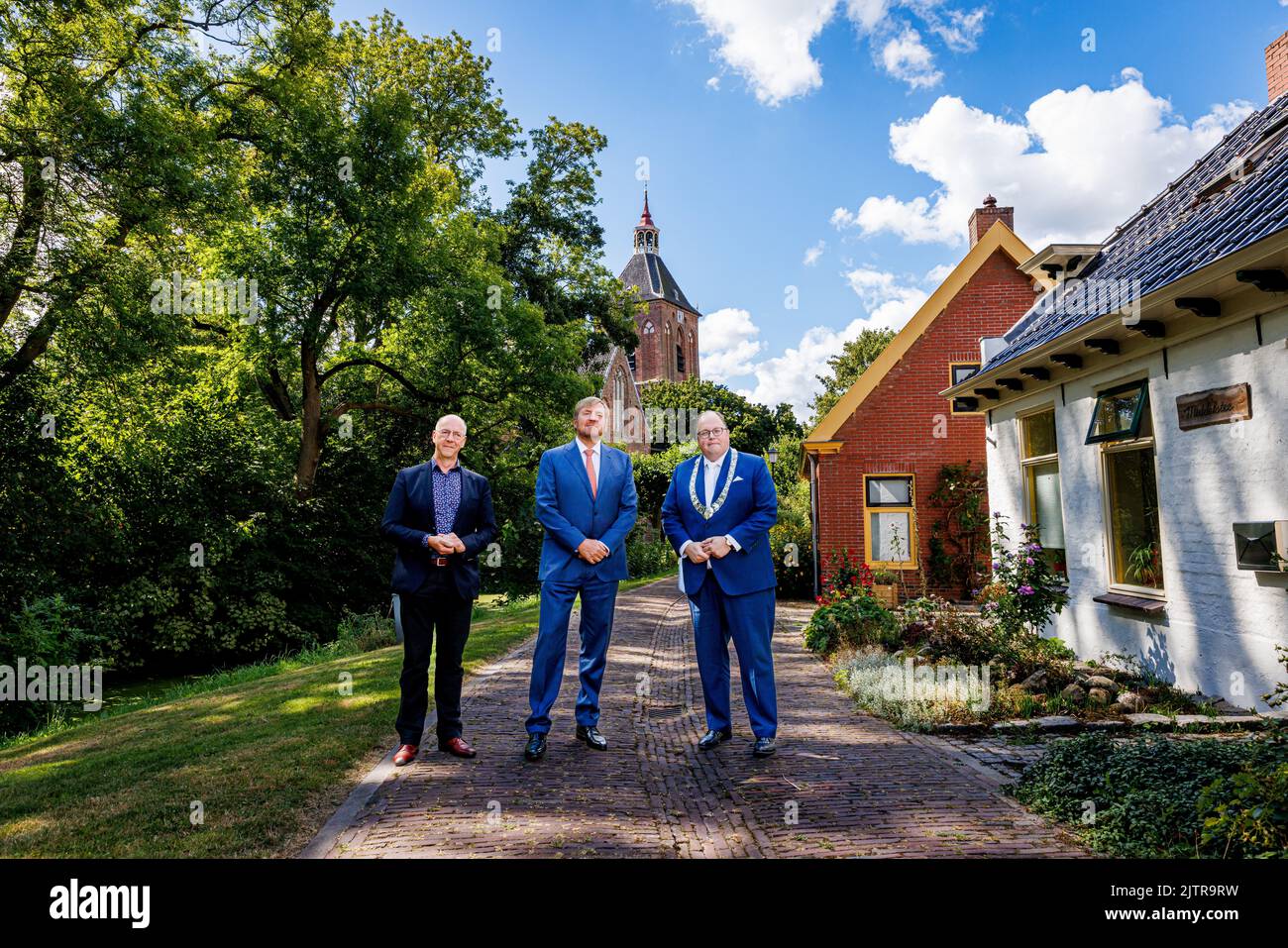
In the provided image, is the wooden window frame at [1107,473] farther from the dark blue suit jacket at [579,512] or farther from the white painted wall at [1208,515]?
the dark blue suit jacket at [579,512]

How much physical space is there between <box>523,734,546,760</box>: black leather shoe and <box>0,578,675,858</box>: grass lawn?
938 mm

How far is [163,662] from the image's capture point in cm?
1409

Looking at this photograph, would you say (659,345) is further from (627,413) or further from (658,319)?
(627,413)

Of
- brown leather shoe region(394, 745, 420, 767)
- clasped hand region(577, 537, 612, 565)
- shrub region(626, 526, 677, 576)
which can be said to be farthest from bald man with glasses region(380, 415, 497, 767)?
shrub region(626, 526, 677, 576)

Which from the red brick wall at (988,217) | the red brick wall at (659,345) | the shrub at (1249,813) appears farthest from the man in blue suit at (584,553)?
the red brick wall at (659,345)

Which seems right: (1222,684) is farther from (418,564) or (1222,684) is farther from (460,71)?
(460,71)

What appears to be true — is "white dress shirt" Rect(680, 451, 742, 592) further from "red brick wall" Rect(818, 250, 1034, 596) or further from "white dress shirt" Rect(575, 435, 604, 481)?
"red brick wall" Rect(818, 250, 1034, 596)

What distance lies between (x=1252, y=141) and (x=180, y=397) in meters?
17.3

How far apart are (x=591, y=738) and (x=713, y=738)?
796mm

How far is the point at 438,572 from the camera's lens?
429 cm

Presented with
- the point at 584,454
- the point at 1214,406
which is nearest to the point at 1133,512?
the point at 1214,406

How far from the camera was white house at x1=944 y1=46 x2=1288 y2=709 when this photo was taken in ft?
17.0

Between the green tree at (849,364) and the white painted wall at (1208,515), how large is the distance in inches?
1346
